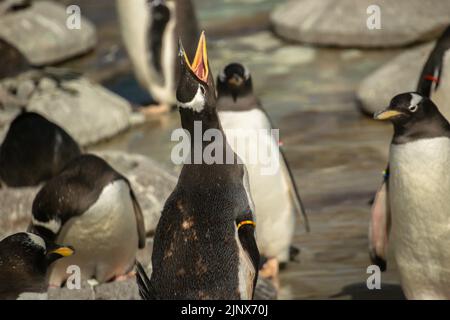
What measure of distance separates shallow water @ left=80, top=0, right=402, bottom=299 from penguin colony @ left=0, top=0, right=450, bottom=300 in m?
0.24

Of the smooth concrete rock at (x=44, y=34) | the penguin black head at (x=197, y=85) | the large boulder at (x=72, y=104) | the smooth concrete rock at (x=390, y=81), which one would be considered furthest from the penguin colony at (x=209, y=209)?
the smooth concrete rock at (x=44, y=34)

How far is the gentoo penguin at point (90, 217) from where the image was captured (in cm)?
545

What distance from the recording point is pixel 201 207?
3.96 m

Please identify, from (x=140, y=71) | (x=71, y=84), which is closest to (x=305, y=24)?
(x=140, y=71)

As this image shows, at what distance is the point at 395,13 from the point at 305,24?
0.87 meters

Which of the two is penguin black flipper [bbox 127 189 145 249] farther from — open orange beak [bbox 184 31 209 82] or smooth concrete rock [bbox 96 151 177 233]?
open orange beak [bbox 184 31 209 82]

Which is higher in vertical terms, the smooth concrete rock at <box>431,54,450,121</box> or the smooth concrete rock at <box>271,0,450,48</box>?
the smooth concrete rock at <box>431,54,450,121</box>

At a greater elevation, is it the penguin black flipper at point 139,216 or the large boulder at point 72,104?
the penguin black flipper at point 139,216

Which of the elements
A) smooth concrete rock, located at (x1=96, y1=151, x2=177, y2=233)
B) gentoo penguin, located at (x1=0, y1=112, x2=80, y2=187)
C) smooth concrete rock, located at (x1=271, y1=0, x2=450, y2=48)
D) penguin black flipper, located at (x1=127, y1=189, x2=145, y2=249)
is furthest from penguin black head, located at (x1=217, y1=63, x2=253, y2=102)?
smooth concrete rock, located at (x1=271, y1=0, x2=450, y2=48)

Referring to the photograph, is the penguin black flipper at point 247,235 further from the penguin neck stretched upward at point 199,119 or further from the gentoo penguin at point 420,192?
the gentoo penguin at point 420,192

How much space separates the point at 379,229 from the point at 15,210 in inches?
85.2

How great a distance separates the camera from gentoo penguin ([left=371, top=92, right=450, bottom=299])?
4844 mm

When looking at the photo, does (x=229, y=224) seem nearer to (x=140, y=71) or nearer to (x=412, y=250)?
(x=412, y=250)

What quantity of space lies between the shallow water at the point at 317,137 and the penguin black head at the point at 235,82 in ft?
3.32
